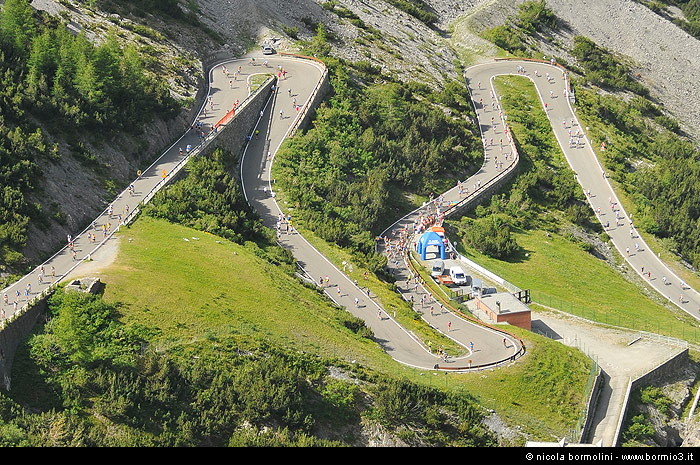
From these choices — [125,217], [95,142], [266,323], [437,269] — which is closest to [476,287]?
[437,269]

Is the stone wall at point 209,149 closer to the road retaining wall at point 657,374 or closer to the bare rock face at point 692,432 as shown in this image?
the road retaining wall at point 657,374

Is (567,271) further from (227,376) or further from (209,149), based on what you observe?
(227,376)

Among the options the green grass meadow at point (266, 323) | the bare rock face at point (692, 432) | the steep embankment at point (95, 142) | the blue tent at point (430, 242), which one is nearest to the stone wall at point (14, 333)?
the green grass meadow at point (266, 323)

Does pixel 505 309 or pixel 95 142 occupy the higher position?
pixel 505 309

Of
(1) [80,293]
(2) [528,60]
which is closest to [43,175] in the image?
(1) [80,293]

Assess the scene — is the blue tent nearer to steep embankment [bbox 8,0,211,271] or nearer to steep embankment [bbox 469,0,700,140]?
steep embankment [bbox 8,0,211,271]
